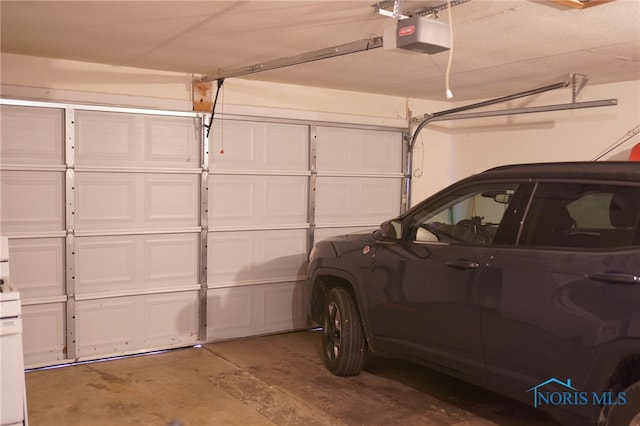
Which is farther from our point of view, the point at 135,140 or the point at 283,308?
the point at 283,308

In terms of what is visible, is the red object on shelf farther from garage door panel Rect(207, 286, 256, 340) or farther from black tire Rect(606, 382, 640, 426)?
garage door panel Rect(207, 286, 256, 340)

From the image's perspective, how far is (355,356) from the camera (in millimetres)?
5641

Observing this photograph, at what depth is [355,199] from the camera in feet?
25.7

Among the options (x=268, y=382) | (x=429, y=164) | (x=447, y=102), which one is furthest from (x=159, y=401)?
(x=447, y=102)

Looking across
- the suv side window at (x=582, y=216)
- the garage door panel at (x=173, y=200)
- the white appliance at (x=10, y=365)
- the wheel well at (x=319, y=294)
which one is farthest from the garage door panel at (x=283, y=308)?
the white appliance at (x=10, y=365)

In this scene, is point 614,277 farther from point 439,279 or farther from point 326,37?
point 326,37

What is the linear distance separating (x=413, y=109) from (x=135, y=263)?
4.29 meters

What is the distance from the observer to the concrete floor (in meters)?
4.77

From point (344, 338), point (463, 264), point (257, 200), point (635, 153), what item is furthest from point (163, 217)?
point (635, 153)

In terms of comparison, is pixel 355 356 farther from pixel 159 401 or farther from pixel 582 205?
pixel 582 205

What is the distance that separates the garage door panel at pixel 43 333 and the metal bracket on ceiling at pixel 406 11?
4258mm

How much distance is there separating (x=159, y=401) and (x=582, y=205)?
3.70m

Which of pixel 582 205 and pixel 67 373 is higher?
pixel 582 205

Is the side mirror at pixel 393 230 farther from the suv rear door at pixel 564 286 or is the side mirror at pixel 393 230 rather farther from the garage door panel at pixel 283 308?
the garage door panel at pixel 283 308
